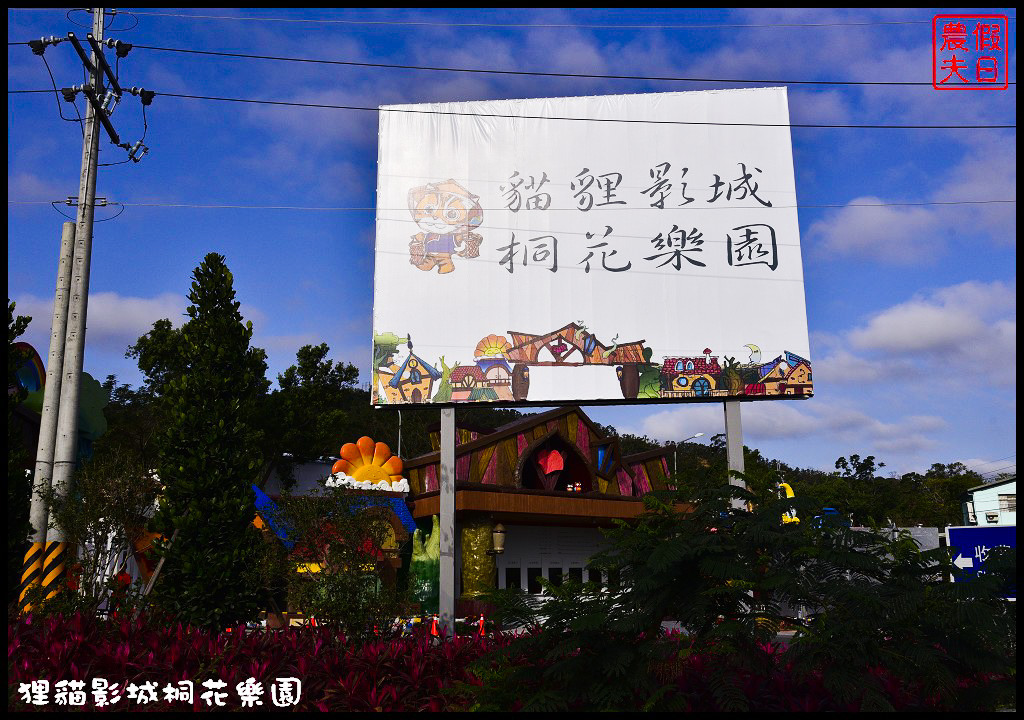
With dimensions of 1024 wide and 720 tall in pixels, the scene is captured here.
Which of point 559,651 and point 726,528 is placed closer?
point 559,651

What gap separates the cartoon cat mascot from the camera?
15336mm

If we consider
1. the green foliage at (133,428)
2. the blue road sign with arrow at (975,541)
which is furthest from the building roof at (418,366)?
the green foliage at (133,428)

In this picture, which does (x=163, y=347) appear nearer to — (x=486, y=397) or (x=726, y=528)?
(x=486, y=397)

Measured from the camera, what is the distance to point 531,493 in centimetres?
2548

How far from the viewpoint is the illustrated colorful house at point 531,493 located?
2503cm

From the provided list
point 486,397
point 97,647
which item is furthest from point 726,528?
point 486,397

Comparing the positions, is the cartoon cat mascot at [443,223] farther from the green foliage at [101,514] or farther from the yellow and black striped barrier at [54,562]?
the yellow and black striped barrier at [54,562]


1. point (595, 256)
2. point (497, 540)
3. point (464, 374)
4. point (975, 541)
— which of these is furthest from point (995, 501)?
point (975, 541)

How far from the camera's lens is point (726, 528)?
19.7 feet

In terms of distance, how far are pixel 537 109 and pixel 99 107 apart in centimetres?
842

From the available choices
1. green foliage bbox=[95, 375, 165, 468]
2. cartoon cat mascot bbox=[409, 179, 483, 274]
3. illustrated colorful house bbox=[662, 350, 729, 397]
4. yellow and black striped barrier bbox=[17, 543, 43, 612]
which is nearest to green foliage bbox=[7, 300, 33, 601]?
yellow and black striped barrier bbox=[17, 543, 43, 612]

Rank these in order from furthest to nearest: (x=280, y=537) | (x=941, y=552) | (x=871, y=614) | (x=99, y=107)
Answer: (x=99, y=107) < (x=280, y=537) < (x=941, y=552) < (x=871, y=614)

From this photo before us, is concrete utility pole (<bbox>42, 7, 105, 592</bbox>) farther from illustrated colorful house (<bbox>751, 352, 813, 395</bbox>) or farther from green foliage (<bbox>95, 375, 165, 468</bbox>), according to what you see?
green foliage (<bbox>95, 375, 165, 468</bbox>)

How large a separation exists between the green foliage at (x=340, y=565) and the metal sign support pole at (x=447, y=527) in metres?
1.60
